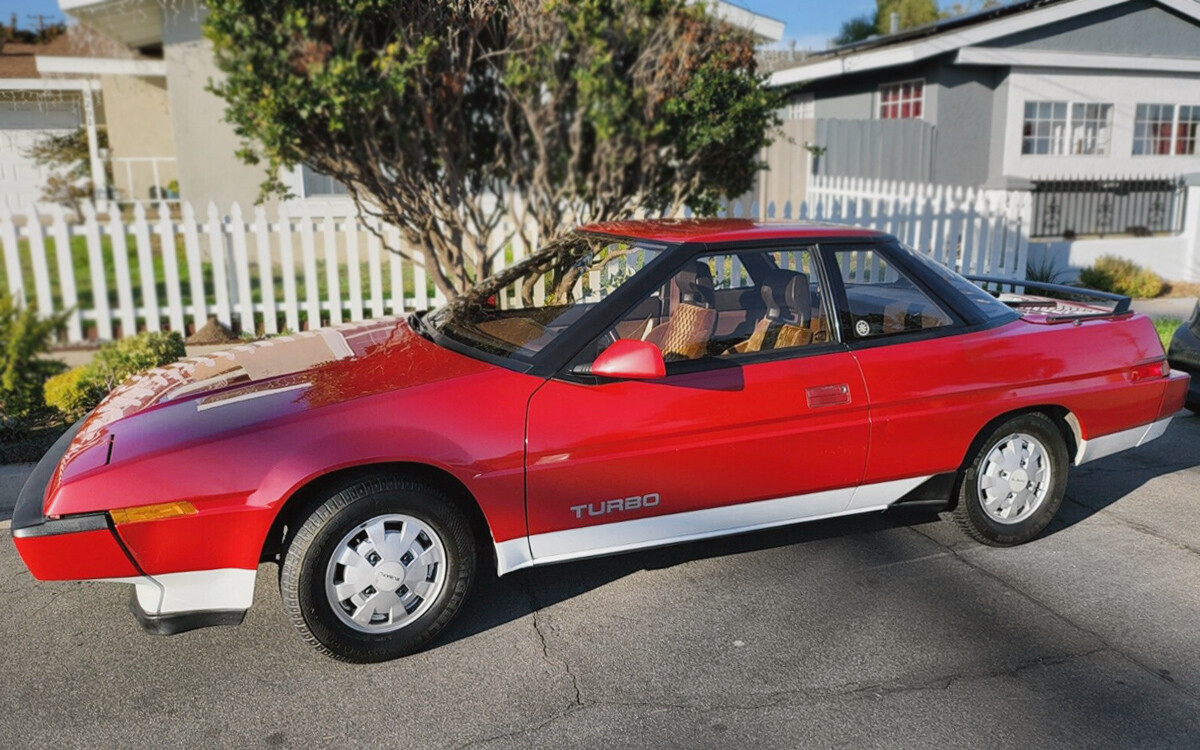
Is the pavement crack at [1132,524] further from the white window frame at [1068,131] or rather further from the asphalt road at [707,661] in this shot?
the white window frame at [1068,131]

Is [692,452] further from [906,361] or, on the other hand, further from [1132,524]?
[1132,524]

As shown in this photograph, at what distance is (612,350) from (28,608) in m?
2.78

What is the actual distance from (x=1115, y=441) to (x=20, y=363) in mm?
6680

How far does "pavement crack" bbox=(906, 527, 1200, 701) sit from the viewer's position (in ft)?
12.0

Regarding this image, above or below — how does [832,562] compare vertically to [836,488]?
below

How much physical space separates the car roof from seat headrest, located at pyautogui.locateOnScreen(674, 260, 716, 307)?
0.14m

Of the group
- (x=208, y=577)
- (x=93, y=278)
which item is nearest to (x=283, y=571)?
(x=208, y=577)

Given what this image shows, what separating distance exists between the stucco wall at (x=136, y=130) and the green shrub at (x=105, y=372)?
8231 millimetres

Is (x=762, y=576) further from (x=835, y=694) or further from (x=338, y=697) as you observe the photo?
(x=338, y=697)

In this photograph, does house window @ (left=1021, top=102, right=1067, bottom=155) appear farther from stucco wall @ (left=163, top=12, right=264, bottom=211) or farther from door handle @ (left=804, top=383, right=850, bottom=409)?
door handle @ (left=804, top=383, right=850, bottom=409)

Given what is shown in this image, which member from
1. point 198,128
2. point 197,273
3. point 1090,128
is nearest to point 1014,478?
point 197,273

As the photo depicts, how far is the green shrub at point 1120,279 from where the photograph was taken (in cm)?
1269

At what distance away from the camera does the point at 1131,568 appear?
15.4ft

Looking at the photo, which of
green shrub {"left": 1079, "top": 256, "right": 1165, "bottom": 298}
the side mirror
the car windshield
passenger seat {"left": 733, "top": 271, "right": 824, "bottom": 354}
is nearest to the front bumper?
the car windshield
